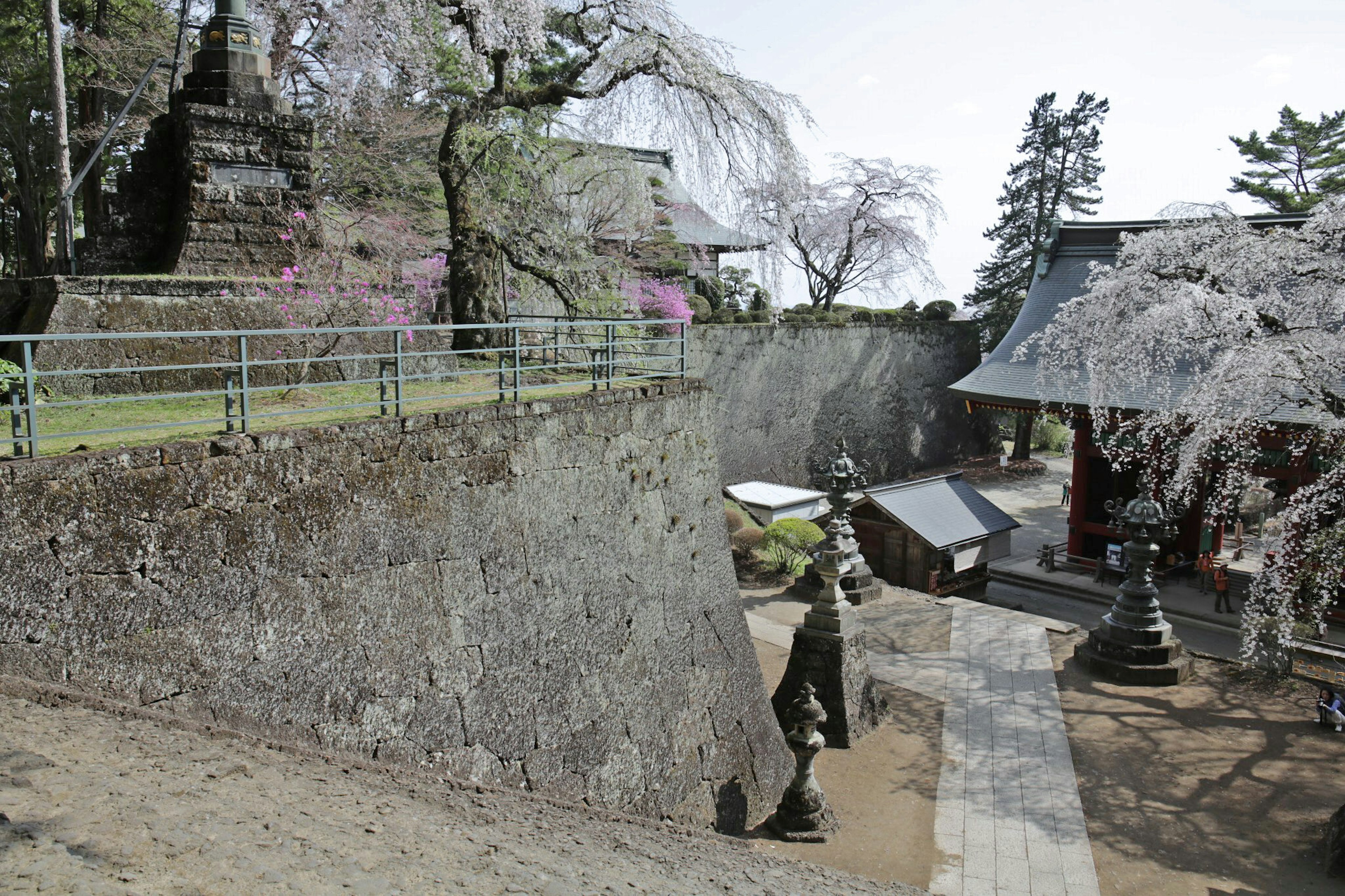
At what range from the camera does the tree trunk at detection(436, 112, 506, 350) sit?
36.1 ft

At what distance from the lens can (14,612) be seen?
416cm

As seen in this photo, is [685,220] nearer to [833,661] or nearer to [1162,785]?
[833,661]

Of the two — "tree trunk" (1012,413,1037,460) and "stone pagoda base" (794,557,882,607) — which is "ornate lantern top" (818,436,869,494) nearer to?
"stone pagoda base" (794,557,882,607)

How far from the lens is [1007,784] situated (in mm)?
9664

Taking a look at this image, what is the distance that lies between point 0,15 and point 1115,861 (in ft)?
76.9

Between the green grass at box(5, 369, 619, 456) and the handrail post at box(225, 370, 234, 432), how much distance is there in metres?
0.06

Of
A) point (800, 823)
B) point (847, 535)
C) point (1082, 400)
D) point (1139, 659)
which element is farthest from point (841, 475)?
point (1082, 400)

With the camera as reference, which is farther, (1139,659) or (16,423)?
(1139,659)

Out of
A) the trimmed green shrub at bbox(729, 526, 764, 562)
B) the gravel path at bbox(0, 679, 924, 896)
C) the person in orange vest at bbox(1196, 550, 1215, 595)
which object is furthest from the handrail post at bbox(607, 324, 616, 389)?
the person in orange vest at bbox(1196, 550, 1215, 595)

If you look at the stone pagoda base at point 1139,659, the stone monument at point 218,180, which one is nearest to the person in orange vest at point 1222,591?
the stone pagoda base at point 1139,659

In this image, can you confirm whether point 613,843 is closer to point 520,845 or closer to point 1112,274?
point 520,845

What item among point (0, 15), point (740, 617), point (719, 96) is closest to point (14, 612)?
point (740, 617)

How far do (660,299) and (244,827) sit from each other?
19441mm

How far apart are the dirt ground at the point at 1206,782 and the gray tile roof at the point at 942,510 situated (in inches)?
192
